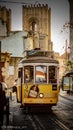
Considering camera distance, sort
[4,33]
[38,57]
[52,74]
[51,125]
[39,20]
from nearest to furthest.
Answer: [51,125], [52,74], [38,57], [4,33], [39,20]

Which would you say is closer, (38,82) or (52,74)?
(38,82)

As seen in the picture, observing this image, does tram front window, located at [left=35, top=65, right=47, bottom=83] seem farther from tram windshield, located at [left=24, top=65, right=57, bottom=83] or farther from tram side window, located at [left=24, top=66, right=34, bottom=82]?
tram side window, located at [left=24, top=66, right=34, bottom=82]

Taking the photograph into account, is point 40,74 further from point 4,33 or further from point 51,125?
point 4,33

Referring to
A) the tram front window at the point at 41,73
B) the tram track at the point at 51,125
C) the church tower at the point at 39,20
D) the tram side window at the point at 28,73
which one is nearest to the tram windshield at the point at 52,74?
the tram front window at the point at 41,73

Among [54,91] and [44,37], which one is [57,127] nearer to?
[54,91]

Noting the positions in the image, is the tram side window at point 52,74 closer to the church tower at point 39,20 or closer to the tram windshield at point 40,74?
the tram windshield at point 40,74

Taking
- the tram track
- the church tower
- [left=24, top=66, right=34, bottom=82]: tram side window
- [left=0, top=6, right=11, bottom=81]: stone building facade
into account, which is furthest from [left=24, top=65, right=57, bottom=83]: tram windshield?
the church tower

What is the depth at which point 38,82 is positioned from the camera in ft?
65.5

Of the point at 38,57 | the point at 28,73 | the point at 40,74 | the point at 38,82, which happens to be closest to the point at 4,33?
the point at 38,57

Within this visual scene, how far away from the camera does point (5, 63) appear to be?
5038cm

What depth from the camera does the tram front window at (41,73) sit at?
2004 centimetres

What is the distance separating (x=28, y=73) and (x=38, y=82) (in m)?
0.80

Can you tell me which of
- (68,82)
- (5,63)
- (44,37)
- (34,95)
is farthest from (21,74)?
(44,37)

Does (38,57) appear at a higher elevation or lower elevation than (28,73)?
higher
